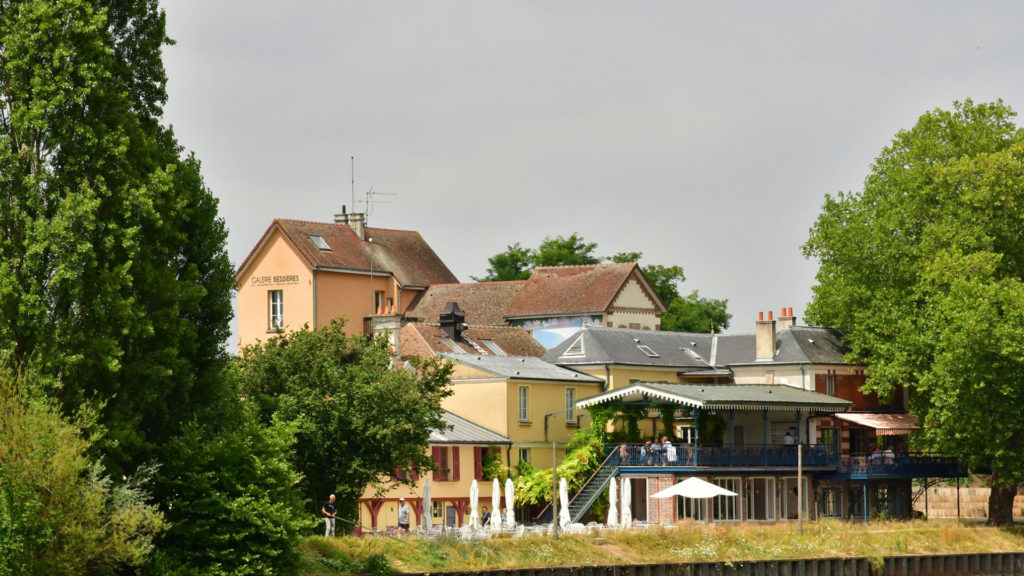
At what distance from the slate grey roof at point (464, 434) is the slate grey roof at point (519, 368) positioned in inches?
85.2

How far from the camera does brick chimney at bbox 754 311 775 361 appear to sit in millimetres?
71562

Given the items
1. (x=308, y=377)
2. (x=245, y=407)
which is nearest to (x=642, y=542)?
(x=308, y=377)

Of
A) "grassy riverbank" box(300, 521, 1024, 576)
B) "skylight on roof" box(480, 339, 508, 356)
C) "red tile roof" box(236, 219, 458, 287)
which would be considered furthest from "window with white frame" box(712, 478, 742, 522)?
"red tile roof" box(236, 219, 458, 287)

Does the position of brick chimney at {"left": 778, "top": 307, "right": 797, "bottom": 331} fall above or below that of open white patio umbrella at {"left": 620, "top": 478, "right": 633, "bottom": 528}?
above

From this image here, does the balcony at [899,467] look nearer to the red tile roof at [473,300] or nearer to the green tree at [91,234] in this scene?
the red tile roof at [473,300]

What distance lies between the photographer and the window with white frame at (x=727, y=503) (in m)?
59.8

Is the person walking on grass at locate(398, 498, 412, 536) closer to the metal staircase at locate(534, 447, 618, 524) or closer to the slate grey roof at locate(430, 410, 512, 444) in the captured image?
the slate grey roof at locate(430, 410, 512, 444)

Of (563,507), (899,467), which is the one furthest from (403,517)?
(899,467)

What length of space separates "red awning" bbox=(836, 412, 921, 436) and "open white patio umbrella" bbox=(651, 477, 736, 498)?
13942mm

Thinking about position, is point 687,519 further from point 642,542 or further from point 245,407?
point 245,407

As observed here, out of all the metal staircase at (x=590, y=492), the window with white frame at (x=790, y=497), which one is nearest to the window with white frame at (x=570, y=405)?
the metal staircase at (x=590, y=492)

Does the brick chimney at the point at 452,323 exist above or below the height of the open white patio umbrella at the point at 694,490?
above

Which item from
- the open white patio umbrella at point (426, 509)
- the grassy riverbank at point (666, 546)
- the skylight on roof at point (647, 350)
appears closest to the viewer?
the grassy riverbank at point (666, 546)

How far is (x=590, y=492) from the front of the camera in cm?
5859
